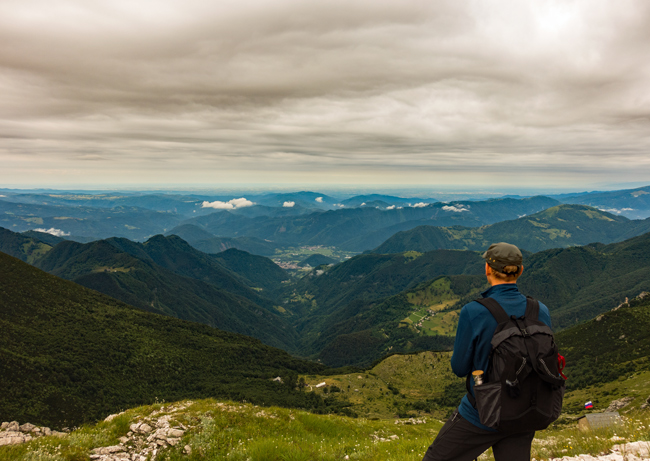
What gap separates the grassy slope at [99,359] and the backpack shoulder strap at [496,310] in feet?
305

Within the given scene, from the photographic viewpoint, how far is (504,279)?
589 centimetres

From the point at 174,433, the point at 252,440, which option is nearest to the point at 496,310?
the point at 252,440

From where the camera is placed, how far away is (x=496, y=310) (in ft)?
17.5

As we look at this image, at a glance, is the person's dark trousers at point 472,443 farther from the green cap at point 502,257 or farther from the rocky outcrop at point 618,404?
the rocky outcrop at point 618,404

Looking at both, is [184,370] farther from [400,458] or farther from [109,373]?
[400,458]

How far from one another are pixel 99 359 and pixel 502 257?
154 m

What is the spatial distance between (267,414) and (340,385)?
108864 millimetres

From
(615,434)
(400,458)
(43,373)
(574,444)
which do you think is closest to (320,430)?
(400,458)

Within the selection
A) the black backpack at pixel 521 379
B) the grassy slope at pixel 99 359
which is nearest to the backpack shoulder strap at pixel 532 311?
the black backpack at pixel 521 379

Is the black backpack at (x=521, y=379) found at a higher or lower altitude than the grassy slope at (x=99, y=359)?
higher

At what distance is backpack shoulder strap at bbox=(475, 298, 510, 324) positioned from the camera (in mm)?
5250

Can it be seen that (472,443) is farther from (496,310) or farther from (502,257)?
(502,257)

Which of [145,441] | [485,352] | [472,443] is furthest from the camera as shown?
[145,441]

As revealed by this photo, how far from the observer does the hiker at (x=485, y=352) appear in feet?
17.9
